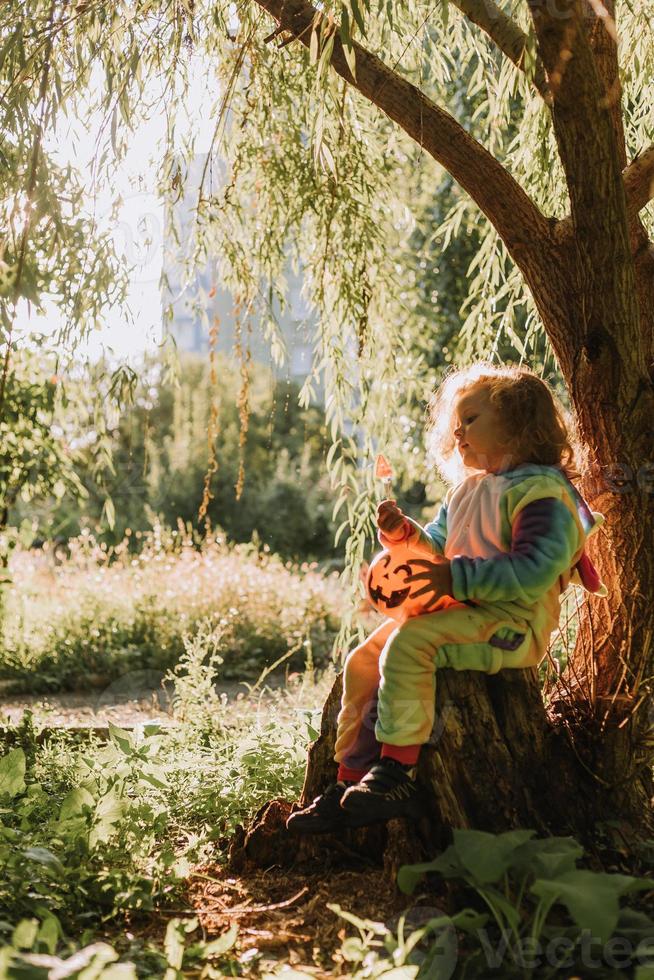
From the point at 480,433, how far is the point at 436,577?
47cm

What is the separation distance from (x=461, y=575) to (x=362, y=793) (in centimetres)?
59

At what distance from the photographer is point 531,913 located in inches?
87.7

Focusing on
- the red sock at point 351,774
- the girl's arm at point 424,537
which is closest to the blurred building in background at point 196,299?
the girl's arm at point 424,537

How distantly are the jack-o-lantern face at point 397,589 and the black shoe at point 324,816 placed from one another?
51 centimetres

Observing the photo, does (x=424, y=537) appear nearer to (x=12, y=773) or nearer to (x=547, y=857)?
(x=547, y=857)

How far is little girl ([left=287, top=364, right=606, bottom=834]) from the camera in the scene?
7.84ft

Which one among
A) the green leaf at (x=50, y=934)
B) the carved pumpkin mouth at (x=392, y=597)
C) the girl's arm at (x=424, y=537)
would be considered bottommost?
the green leaf at (x=50, y=934)

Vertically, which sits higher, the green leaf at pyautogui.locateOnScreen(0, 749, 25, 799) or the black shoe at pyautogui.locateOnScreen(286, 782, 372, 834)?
the black shoe at pyautogui.locateOnScreen(286, 782, 372, 834)

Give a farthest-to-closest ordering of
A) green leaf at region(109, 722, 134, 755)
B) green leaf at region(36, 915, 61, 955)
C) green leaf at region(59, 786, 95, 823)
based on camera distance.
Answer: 1. green leaf at region(109, 722, 134, 755)
2. green leaf at region(59, 786, 95, 823)
3. green leaf at region(36, 915, 61, 955)

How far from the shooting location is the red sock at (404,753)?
242 centimetres

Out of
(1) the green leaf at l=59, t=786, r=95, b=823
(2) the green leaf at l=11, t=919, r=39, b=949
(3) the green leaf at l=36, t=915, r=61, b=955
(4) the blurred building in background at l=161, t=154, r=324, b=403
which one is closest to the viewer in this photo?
(2) the green leaf at l=11, t=919, r=39, b=949

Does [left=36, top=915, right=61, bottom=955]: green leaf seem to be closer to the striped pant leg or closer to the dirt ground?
the dirt ground

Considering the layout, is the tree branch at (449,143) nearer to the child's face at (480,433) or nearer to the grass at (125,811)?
the child's face at (480,433)

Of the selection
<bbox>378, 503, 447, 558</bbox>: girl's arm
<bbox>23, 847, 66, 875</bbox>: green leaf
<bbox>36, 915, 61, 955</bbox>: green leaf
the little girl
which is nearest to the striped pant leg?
the little girl
